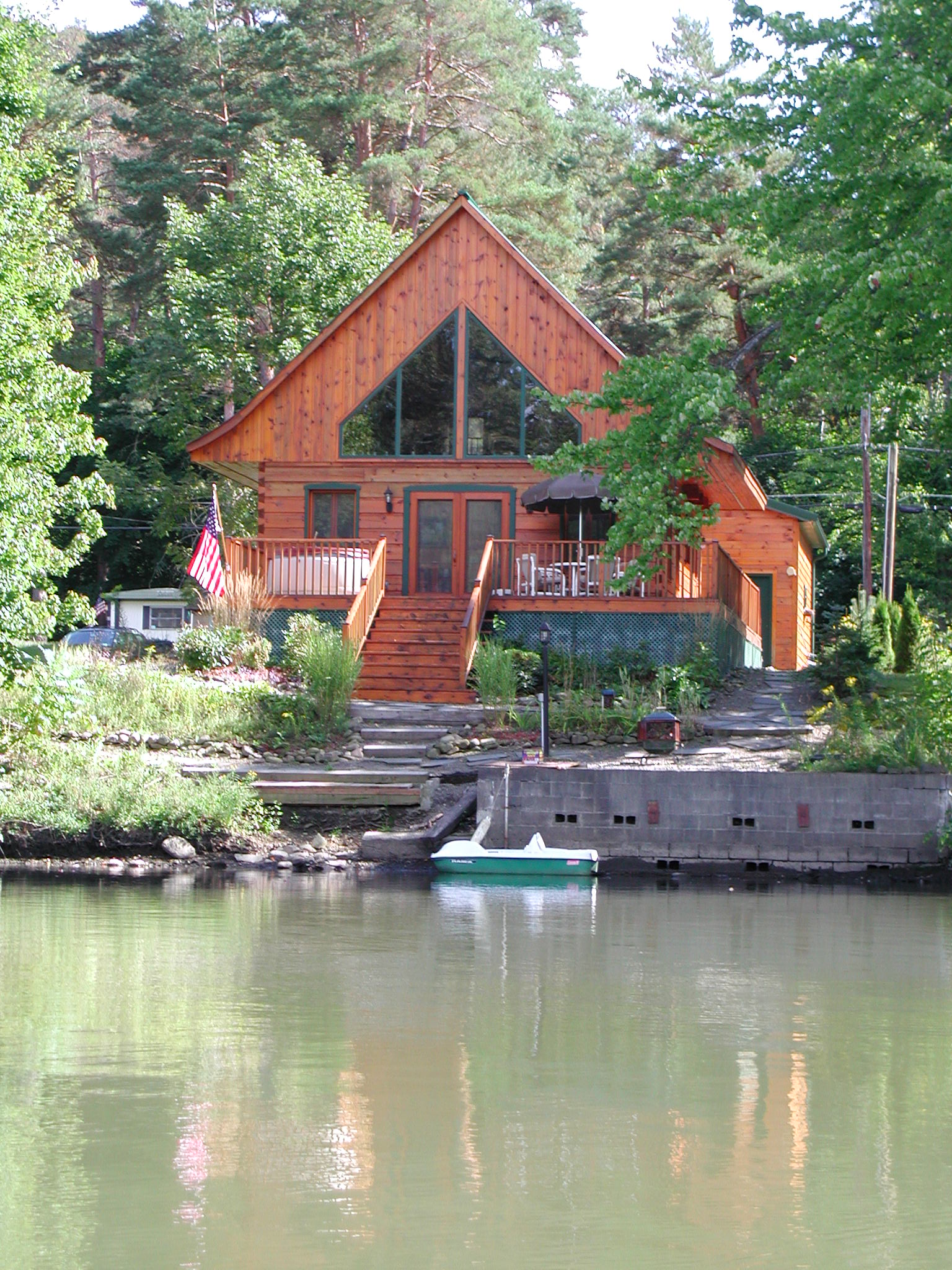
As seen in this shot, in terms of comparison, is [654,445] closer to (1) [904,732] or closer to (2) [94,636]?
(1) [904,732]

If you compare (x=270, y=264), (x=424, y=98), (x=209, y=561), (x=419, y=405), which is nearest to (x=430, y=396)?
(x=419, y=405)

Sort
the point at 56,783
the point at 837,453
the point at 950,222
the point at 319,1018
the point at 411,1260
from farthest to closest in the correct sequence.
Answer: the point at 837,453 → the point at 950,222 → the point at 56,783 → the point at 319,1018 → the point at 411,1260

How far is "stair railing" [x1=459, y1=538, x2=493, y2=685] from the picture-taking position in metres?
20.8

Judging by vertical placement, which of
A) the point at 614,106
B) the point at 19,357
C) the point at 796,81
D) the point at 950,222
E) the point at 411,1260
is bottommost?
the point at 411,1260

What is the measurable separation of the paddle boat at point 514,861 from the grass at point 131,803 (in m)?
2.16

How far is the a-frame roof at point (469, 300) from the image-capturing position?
24.5 meters

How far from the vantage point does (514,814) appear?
51.8ft

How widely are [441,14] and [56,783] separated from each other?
1294 inches

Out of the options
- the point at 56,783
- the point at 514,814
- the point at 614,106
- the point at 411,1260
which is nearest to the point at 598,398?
the point at 514,814

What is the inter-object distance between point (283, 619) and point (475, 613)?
330cm

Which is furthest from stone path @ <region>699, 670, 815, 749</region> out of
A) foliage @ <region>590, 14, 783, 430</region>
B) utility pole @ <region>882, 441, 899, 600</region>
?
foliage @ <region>590, 14, 783, 430</region>

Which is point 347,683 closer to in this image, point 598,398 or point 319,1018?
point 598,398

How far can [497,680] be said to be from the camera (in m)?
19.8

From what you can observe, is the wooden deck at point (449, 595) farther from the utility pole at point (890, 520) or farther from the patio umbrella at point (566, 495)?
the utility pole at point (890, 520)
